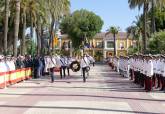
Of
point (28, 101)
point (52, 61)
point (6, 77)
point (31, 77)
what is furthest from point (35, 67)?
point (28, 101)

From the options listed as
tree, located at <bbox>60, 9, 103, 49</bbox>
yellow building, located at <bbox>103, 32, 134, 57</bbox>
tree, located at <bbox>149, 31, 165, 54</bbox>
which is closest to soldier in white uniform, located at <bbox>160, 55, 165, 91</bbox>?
tree, located at <bbox>149, 31, 165, 54</bbox>

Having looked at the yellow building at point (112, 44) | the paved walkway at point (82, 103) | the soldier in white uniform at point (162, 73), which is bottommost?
the paved walkway at point (82, 103)

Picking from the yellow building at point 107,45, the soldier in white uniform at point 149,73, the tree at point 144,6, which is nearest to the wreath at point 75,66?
the tree at point 144,6

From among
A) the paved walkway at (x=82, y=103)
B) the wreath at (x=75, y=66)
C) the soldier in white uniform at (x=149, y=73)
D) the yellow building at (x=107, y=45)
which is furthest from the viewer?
the yellow building at (x=107, y=45)

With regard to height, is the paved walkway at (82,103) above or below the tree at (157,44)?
below

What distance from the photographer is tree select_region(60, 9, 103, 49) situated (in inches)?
4601

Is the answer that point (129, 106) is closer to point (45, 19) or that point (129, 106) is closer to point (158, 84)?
point (158, 84)

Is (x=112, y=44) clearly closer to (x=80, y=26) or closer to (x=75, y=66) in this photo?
(x=80, y=26)

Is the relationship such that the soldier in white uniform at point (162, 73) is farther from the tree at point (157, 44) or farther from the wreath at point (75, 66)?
the tree at point (157, 44)

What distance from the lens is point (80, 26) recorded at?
4648 inches

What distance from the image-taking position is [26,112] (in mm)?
16250

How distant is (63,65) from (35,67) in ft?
7.19

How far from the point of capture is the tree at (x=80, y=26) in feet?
383

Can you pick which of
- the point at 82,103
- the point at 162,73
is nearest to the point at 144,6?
the point at 162,73
